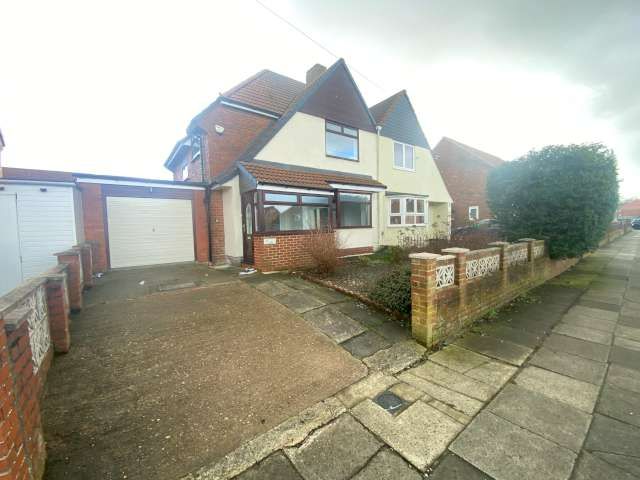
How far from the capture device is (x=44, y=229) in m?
7.07

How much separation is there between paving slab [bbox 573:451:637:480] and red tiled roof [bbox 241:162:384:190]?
7.51m

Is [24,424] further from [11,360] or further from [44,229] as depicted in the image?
[44,229]

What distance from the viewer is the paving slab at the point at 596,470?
5.80ft

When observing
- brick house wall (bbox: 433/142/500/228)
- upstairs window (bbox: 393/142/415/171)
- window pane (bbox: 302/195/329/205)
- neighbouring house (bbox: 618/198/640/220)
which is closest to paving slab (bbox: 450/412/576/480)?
window pane (bbox: 302/195/329/205)

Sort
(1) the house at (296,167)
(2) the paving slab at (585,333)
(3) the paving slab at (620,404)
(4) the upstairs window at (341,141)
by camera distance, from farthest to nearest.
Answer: (4) the upstairs window at (341,141) → (1) the house at (296,167) → (2) the paving slab at (585,333) → (3) the paving slab at (620,404)

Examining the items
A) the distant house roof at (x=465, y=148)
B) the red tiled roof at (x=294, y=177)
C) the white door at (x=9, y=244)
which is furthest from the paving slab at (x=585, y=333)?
the distant house roof at (x=465, y=148)

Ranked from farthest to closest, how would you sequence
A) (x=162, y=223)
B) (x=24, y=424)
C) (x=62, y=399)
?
1. (x=162, y=223)
2. (x=62, y=399)
3. (x=24, y=424)

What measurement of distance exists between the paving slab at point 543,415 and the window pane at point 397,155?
40.6 feet

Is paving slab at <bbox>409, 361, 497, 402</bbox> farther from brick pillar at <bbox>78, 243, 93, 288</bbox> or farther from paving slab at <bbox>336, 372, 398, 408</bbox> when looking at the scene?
brick pillar at <bbox>78, 243, 93, 288</bbox>

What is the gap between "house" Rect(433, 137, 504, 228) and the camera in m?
19.8

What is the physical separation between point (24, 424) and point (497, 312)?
6.45 m

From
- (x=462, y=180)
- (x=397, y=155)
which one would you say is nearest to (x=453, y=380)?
(x=397, y=155)

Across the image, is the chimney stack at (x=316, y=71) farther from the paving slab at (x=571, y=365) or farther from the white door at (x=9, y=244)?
the paving slab at (x=571, y=365)

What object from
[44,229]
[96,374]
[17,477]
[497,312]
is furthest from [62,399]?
[44,229]
